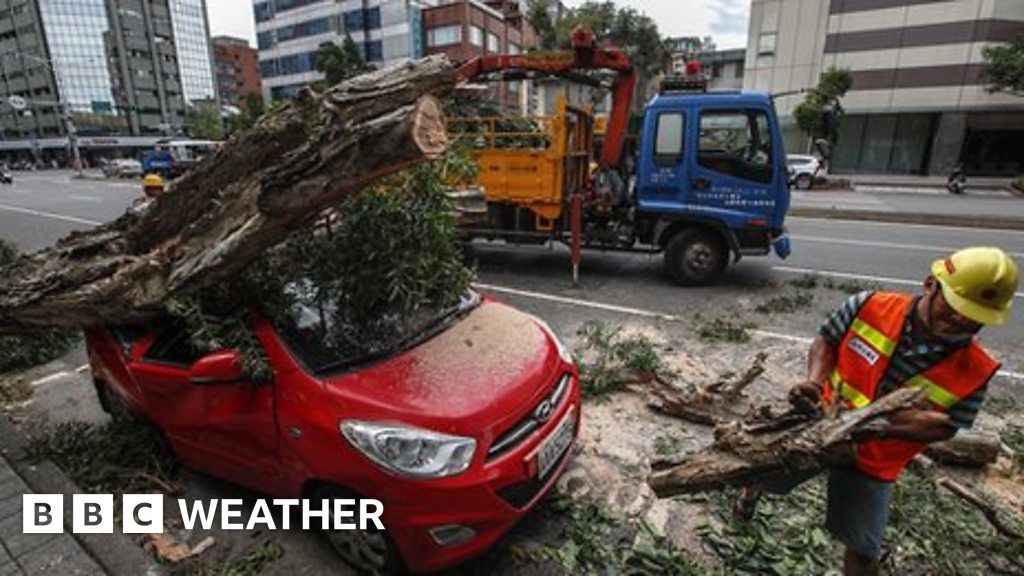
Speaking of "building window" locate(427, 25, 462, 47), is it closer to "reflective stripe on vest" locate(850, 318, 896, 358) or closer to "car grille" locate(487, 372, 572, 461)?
"car grille" locate(487, 372, 572, 461)

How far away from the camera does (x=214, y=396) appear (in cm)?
293

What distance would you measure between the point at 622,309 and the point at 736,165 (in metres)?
2.45

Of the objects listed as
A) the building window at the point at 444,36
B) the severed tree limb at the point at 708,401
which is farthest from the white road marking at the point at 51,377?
the building window at the point at 444,36

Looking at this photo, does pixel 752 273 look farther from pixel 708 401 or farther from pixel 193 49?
pixel 193 49

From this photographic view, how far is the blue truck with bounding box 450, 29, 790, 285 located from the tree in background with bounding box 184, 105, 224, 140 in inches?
1980

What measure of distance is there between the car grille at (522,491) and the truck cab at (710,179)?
17.5ft

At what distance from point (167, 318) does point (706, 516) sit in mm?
3465

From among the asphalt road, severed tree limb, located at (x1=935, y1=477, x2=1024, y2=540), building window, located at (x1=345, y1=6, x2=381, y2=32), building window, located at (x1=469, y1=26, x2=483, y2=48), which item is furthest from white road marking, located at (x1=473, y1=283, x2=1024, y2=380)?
building window, located at (x1=345, y1=6, x2=381, y2=32)

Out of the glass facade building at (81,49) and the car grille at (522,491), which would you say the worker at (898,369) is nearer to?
the car grille at (522,491)

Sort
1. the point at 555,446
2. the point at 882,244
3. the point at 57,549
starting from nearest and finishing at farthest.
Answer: the point at 57,549 → the point at 555,446 → the point at 882,244

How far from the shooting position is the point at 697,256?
7336 mm

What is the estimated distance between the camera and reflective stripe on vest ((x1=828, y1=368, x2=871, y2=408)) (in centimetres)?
216

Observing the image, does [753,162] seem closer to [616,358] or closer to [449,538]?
[616,358]

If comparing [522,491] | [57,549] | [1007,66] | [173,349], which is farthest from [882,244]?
[1007,66]
